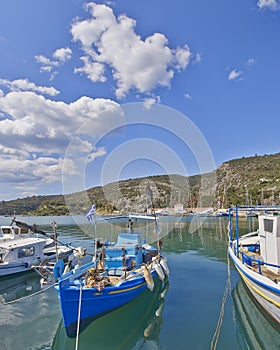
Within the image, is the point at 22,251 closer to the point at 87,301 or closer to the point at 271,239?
the point at 87,301

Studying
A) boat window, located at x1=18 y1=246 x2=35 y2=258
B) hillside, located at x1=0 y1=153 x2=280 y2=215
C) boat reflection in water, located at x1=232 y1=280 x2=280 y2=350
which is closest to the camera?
boat reflection in water, located at x1=232 y1=280 x2=280 y2=350

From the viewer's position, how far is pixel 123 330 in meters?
9.87

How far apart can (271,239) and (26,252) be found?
18524 mm

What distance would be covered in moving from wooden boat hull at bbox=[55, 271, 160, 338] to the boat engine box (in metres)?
6.71

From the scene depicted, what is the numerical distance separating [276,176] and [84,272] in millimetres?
119629

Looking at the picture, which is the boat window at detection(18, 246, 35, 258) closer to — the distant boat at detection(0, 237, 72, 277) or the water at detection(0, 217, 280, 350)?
the distant boat at detection(0, 237, 72, 277)

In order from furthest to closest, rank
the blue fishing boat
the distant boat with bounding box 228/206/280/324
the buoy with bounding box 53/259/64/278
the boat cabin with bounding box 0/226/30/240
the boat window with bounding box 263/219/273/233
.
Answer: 1. the boat cabin with bounding box 0/226/30/240
2. the boat window with bounding box 263/219/273/233
3. the buoy with bounding box 53/259/64/278
4. the distant boat with bounding box 228/206/280/324
5. the blue fishing boat

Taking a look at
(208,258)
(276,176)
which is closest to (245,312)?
(208,258)

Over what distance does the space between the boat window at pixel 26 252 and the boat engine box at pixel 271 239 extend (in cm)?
1790

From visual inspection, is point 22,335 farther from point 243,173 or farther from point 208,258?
point 243,173

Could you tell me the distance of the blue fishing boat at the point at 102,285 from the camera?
9047 millimetres

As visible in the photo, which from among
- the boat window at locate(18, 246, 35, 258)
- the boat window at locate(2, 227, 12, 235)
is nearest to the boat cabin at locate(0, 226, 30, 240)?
the boat window at locate(2, 227, 12, 235)

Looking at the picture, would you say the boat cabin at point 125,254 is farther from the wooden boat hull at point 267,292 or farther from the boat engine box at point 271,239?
the boat engine box at point 271,239

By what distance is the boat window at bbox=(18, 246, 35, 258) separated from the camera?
65.8 feet
